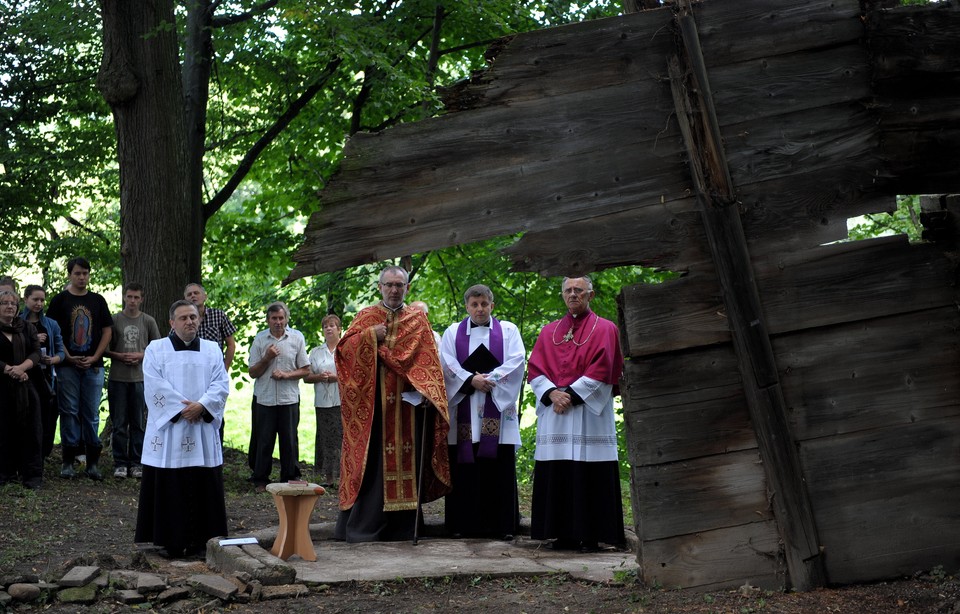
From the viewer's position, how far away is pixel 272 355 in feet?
37.3

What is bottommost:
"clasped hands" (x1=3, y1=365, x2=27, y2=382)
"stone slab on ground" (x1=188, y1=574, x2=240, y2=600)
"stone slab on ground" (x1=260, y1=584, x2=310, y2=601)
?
"stone slab on ground" (x1=260, y1=584, x2=310, y2=601)

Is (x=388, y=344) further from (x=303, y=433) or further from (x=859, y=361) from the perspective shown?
(x=303, y=433)

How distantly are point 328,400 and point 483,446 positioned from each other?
3.86 metres

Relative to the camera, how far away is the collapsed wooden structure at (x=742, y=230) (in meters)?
5.53

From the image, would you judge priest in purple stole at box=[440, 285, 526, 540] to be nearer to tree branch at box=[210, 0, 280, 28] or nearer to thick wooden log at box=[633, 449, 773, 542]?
thick wooden log at box=[633, 449, 773, 542]

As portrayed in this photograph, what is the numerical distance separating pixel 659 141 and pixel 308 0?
7.76m

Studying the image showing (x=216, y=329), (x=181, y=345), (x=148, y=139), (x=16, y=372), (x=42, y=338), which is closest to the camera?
(x=181, y=345)

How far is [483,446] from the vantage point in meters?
8.71

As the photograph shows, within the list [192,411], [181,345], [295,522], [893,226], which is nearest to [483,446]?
A: [295,522]

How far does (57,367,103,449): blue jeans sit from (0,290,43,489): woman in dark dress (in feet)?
1.73

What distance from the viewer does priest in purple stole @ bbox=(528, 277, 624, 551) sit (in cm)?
800

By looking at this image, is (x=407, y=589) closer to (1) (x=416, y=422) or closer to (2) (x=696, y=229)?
(1) (x=416, y=422)

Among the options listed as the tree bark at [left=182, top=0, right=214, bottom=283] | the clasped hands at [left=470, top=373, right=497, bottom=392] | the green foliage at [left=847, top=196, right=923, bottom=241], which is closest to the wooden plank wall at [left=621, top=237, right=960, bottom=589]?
the clasped hands at [left=470, top=373, right=497, bottom=392]

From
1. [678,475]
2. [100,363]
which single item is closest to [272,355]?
[100,363]
